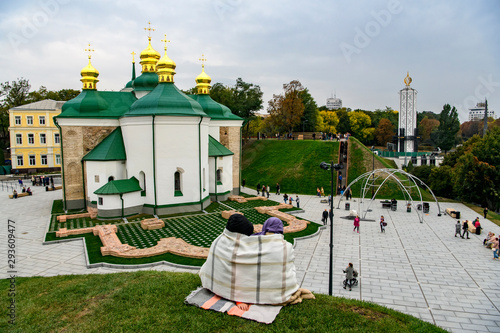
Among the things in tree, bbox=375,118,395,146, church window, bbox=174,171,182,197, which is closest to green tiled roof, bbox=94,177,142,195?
church window, bbox=174,171,182,197

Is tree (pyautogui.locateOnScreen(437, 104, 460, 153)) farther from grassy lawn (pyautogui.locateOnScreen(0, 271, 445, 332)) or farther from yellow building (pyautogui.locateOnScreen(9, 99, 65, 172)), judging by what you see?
yellow building (pyautogui.locateOnScreen(9, 99, 65, 172))

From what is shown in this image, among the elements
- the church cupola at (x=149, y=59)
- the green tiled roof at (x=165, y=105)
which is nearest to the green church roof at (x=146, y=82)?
the church cupola at (x=149, y=59)

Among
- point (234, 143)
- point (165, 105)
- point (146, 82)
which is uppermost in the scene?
point (146, 82)

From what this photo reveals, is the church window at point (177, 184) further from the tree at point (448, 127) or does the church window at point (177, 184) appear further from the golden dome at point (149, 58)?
the tree at point (448, 127)

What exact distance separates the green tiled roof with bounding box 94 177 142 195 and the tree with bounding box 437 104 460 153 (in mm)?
59853

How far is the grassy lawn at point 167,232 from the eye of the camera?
15219mm

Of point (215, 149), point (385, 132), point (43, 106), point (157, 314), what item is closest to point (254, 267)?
point (157, 314)

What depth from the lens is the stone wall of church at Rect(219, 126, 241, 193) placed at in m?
30.8

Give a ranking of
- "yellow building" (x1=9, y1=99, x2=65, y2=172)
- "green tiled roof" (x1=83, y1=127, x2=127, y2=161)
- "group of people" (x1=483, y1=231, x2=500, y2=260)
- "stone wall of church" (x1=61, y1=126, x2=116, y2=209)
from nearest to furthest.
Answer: "group of people" (x1=483, y1=231, x2=500, y2=260), "green tiled roof" (x1=83, y1=127, x2=127, y2=161), "stone wall of church" (x1=61, y1=126, x2=116, y2=209), "yellow building" (x1=9, y1=99, x2=65, y2=172)

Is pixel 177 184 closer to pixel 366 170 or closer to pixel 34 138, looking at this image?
pixel 366 170

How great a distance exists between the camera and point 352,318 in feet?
23.9

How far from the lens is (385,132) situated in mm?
71688

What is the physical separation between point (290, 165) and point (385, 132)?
4096 centimetres

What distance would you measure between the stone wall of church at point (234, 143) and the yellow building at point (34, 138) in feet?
96.5
